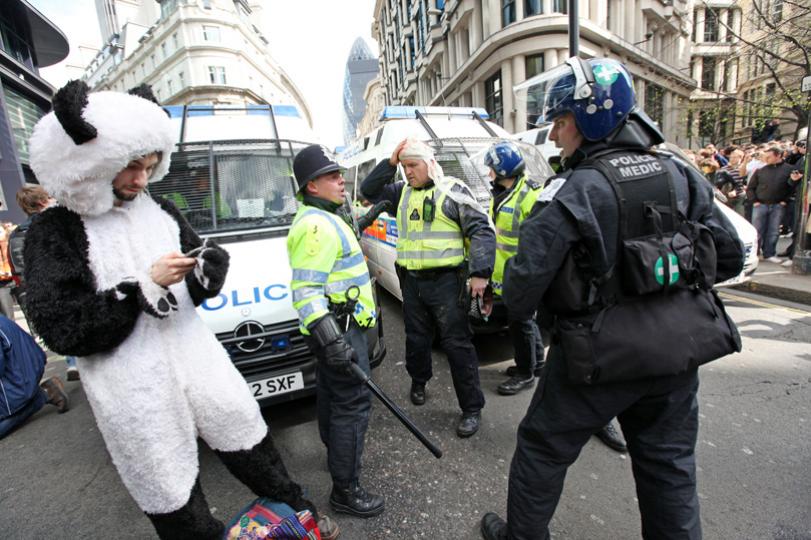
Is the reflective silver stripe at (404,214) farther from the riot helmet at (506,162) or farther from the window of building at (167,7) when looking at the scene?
the window of building at (167,7)

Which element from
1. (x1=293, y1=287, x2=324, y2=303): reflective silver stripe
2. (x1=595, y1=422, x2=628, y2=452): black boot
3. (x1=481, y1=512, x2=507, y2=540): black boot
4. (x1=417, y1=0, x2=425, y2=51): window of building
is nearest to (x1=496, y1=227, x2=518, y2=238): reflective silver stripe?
(x1=595, y1=422, x2=628, y2=452): black boot

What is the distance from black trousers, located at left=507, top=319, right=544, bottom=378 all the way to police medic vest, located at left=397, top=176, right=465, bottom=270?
3.07 ft

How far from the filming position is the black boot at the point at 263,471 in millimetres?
1586

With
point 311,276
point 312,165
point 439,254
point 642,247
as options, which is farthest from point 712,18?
point 311,276

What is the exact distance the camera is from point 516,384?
3.40m

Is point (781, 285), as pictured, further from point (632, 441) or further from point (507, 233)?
point (632, 441)

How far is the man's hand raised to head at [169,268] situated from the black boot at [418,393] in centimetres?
236

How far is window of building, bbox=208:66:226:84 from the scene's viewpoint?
4662cm

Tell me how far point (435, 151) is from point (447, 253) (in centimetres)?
242

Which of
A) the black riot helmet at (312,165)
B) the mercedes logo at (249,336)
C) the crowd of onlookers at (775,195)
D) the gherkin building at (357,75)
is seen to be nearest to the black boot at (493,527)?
the mercedes logo at (249,336)

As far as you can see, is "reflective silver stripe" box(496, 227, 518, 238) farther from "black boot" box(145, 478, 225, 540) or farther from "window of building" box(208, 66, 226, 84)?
"window of building" box(208, 66, 226, 84)

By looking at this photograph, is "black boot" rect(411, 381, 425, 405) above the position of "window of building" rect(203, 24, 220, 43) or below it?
below

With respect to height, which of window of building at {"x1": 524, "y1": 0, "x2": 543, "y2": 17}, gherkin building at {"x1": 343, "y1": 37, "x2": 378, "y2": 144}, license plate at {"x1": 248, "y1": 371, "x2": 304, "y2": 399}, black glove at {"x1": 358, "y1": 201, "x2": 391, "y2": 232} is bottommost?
license plate at {"x1": 248, "y1": 371, "x2": 304, "y2": 399}

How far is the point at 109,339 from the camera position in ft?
4.23
